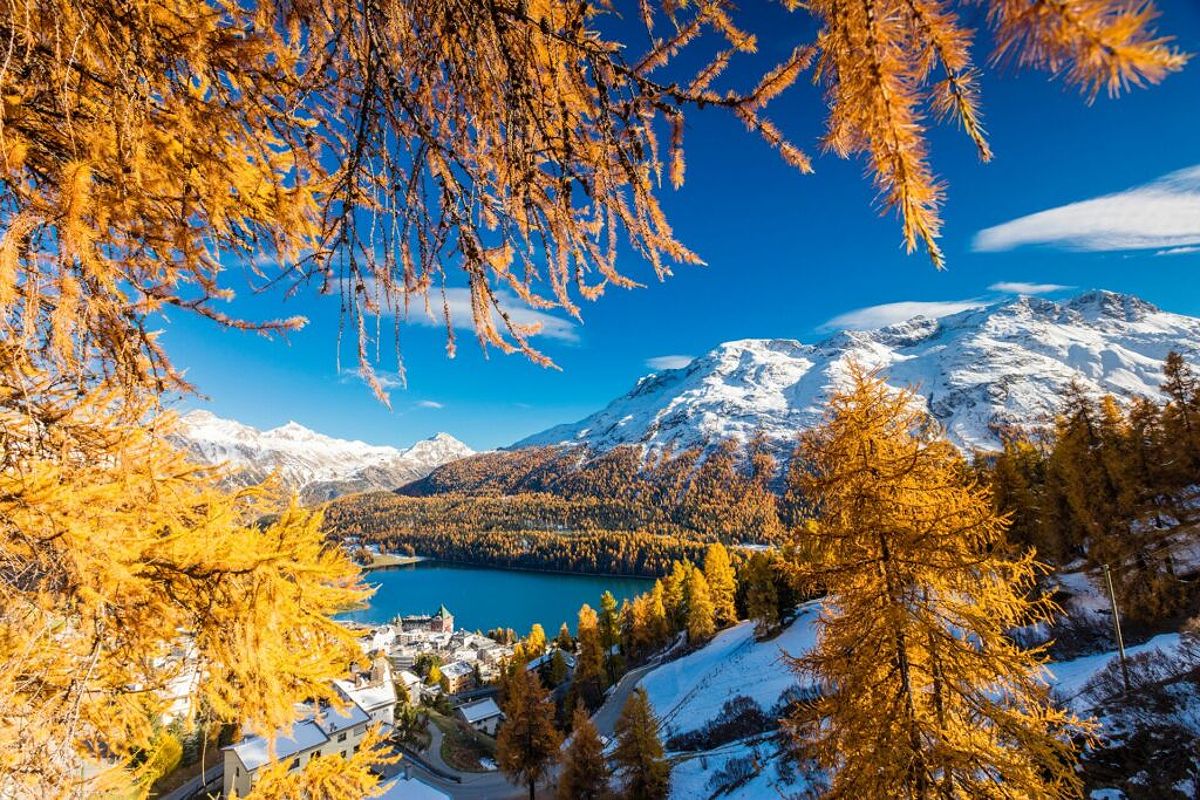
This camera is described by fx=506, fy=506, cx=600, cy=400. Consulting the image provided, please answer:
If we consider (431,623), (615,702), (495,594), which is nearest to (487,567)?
(495,594)

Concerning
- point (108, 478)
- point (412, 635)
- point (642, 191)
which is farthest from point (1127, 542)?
point (412, 635)

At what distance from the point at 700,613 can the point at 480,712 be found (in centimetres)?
1425

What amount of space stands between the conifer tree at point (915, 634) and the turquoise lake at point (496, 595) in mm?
62495

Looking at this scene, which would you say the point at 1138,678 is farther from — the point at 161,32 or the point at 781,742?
the point at 161,32

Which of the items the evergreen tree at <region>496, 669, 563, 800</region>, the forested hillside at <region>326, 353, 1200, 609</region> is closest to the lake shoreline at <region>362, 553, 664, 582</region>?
the forested hillside at <region>326, 353, 1200, 609</region>

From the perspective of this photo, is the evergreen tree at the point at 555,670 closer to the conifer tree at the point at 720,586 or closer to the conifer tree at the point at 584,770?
the conifer tree at the point at 720,586

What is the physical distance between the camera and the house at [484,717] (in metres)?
29.2

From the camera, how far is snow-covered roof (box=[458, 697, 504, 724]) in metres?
29.4

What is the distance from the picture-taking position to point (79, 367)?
82.0 inches

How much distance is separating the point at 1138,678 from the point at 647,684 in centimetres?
1912

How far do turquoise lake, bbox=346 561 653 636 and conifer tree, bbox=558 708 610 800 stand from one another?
4849 centimetres

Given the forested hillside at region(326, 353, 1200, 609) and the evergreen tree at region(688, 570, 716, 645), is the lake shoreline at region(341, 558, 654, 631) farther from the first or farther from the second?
the evergreen tree at region(688, 570, 716, 645)

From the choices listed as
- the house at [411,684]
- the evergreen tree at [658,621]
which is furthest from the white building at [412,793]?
the evergreen tree at [658,621]

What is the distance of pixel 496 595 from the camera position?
297 feet
